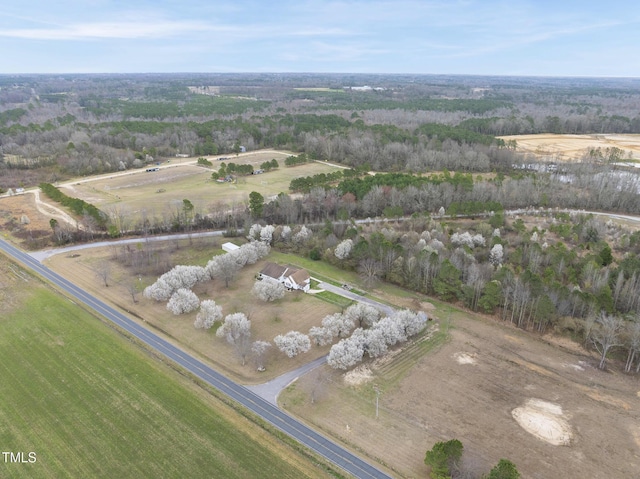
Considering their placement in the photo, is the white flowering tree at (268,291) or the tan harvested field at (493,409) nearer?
the tan harvested field at (493,409)

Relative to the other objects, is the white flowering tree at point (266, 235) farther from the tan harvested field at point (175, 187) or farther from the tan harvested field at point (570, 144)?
the tan harvested field at point (570, 144)

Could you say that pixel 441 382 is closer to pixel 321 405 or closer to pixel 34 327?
pixel 321 405

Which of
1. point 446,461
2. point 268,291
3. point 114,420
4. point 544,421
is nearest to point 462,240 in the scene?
point 268,291

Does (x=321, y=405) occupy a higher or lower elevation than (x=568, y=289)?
lower

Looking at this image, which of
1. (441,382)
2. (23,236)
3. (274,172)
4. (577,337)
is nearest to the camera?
(441,382)

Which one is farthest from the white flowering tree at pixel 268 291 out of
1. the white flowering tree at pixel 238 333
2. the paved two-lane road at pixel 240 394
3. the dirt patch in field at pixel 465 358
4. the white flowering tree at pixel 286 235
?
the dirt patch in field at pixel 465 358

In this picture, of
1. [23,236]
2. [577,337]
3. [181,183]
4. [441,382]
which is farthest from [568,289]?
[181,183]

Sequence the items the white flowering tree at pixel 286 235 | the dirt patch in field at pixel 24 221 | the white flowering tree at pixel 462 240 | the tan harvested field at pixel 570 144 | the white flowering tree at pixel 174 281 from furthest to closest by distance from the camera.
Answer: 1. the tan harvested field at pixel 570 144
2. the dirt patch in field at pixel 24 221
3. the white flowering tree at pixel 286 235
4. the white flowering tree at pixel 462 240
5. the white flowering tree at pixel 174 281

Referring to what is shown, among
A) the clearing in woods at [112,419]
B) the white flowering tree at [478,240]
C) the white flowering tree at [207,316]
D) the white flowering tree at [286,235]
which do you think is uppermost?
the white flowering tree at [478,240]
